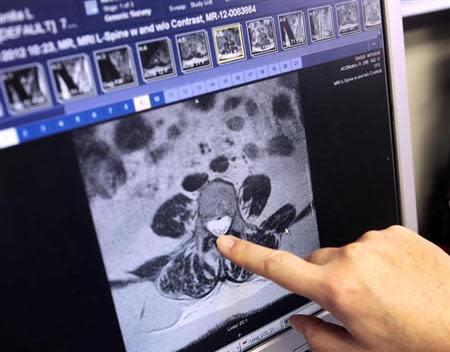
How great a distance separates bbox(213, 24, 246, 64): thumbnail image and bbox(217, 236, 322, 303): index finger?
6.9 inches

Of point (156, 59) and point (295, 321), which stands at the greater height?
point (156, 59)

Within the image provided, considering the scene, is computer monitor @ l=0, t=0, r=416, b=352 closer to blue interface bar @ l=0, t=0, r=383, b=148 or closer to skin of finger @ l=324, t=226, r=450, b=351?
blue interface bar @ l=0, t=0, r=383, b=148

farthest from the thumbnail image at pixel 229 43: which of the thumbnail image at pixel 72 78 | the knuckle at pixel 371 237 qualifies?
the knuckle at pixel 371 237

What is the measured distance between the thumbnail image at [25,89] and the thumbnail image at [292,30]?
0.24 metres

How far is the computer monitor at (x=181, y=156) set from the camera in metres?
0.37

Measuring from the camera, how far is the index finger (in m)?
0.43

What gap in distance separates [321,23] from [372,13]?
0.25 ft

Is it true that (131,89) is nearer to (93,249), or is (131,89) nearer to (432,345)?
(93,249)

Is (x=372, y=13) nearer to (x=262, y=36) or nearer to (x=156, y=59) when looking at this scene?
(x=262, y=36)

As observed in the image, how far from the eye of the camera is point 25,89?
1.17ft

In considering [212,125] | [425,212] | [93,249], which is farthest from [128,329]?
[425,212]

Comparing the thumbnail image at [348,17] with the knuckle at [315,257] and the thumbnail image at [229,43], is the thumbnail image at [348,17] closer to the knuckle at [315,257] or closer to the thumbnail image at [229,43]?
the thumbnail image at [229,43]

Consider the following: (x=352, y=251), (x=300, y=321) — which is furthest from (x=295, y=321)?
(x=352, y=251)

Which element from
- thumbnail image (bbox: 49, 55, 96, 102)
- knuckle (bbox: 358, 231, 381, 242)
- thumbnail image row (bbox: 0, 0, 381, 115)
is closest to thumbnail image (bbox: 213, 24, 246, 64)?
thumbnail image row (bbox: 0, 0, 381, 115)
